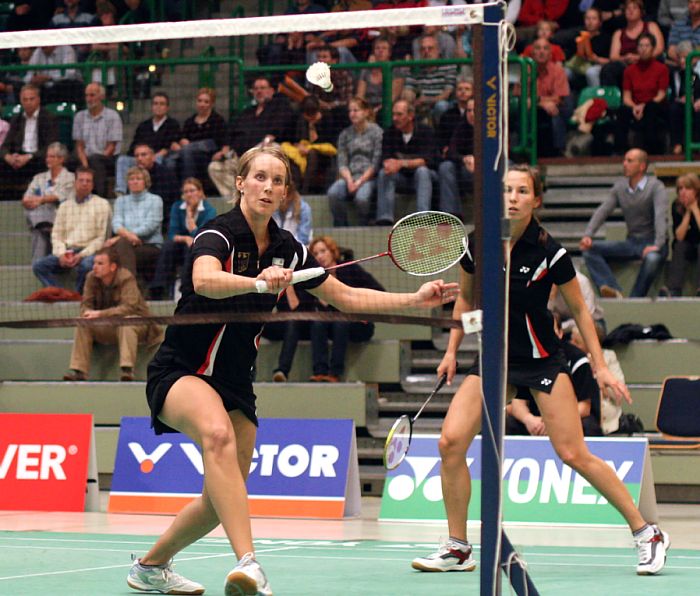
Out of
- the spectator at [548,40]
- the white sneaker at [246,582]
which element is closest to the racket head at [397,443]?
the white sneaker at [246,582]

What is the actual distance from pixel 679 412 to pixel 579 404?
2.98ft

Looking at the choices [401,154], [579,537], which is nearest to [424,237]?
[579,537]

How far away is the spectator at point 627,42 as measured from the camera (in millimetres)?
15359

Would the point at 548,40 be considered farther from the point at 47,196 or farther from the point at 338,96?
the point at 47,196

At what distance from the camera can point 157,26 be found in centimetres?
665

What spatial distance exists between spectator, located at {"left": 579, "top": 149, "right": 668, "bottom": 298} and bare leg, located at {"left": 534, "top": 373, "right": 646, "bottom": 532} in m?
5.91

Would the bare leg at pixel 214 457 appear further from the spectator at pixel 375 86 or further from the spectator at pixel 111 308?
the spectator at pixel 375 86

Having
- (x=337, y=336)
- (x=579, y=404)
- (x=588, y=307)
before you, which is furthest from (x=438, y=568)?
(x=337, y=336)

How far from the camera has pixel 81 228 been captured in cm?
1302

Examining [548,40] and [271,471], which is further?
[548,40]

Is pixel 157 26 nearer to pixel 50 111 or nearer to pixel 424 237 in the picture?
pixel 424 237

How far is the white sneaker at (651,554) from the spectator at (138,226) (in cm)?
650

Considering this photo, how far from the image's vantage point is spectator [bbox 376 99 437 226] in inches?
499

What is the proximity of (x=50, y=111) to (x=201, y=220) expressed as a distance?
278 cm
